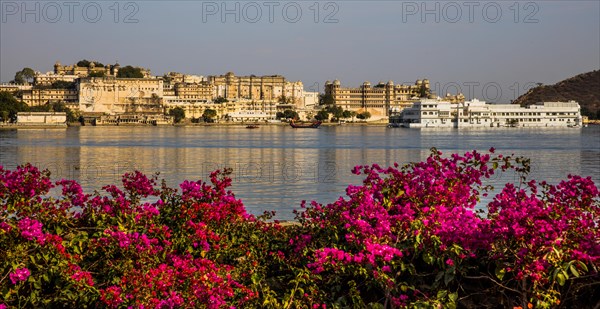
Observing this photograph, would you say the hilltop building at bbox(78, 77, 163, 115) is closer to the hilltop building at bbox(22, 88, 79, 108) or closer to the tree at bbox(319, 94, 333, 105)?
the hilltop building at bbox(22, 88, 79, 108)

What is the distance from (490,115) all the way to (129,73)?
51.4m

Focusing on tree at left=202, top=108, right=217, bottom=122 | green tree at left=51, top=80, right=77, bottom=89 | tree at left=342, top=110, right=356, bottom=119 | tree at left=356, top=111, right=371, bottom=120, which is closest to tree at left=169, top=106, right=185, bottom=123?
tree at left=202, top=108, right=217, bottom=122

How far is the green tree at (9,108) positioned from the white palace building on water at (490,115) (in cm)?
3715

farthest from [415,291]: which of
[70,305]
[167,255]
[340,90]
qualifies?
[340,90]

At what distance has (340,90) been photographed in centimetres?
11025

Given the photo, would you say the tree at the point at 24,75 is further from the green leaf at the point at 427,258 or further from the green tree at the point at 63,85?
the green leaf at the point at 427,258

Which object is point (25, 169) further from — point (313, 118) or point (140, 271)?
point (313, 118)

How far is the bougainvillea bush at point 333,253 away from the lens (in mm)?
3111

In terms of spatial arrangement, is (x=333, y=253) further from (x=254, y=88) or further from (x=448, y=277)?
(x=254, y=88)

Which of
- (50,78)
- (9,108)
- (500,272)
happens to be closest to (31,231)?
(500,272)

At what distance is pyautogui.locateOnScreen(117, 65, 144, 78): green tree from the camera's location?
10531 centimetres

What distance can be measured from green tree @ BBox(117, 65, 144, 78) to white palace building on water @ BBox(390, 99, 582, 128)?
4394cm

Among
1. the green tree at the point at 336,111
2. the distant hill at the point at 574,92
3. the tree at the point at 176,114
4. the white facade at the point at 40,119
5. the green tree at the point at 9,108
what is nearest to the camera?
the white facade at the point at 40,119

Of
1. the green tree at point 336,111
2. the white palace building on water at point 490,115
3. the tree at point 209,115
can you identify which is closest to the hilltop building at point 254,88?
the green tree at point 336,111
